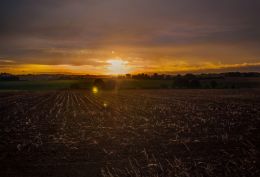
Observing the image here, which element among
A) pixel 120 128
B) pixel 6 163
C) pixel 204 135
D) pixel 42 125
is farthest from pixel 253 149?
pixel 42 125

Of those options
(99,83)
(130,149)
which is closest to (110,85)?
(99,83)

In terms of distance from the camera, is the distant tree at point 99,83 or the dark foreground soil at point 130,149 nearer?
the dark foreground soil at point 130,149

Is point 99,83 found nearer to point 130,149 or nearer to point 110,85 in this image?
point 110,85

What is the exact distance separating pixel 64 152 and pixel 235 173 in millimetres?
6144

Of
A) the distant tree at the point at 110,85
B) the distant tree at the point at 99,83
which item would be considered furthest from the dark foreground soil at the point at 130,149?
the distant tree at the point at 99,83

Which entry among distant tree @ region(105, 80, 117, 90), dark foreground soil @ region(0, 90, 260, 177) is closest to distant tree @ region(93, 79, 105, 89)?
distant tree @ region(105, 80, 117, 90)

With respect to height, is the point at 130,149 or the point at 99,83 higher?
the point at 99,83

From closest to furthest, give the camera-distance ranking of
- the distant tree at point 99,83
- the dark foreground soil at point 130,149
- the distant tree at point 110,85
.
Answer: the dark foreground soil at point 130,149 → the distant tree at point 110,85 → the distant tree at point 99,83

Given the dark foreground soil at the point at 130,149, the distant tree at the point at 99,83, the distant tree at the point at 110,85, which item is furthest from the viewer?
the distant tree at the point at 99,83

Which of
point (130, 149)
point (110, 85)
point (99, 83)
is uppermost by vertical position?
point (99, 83)

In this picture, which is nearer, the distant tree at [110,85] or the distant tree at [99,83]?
the distant tree at [110,85]

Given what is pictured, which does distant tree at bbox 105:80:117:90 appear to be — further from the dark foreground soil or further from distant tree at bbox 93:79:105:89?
the dark foreground soil

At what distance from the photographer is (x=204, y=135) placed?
14.0m

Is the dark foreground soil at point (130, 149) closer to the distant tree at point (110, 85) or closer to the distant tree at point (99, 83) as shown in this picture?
the distant tree at point (110, 85)
